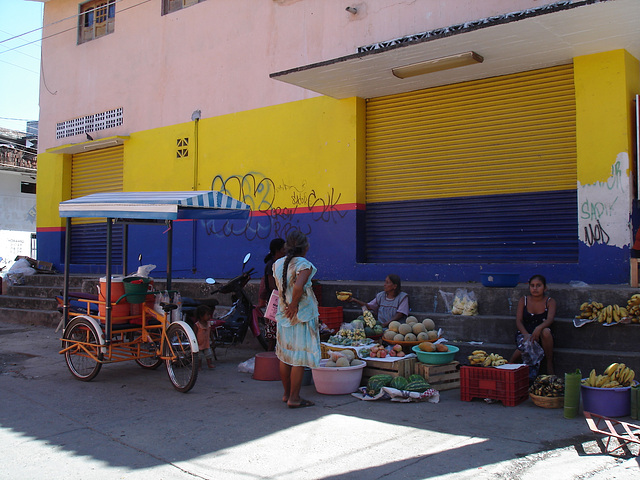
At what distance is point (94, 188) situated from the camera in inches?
557

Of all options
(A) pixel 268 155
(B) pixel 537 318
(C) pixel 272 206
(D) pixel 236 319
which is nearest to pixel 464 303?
(B) pixel 537 318

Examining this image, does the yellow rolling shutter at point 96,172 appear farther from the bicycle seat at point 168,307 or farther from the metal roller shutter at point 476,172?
the bicycle seat at point 168,307

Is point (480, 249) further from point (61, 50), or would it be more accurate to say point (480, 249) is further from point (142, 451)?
point (61, 50)

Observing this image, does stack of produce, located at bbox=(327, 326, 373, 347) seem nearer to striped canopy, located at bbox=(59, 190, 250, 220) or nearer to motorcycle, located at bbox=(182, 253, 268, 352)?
motorcycle, located at bbox=(182, 253, 268, 352)

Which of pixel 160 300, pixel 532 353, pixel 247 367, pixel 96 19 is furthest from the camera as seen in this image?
pixel 96 19

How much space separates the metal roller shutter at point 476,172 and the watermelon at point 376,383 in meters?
3.50

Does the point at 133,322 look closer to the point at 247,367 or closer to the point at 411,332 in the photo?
the point at 247,367

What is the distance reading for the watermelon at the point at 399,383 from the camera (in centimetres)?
583

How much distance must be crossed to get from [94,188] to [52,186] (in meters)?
1.58

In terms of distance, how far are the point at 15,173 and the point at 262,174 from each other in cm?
1728

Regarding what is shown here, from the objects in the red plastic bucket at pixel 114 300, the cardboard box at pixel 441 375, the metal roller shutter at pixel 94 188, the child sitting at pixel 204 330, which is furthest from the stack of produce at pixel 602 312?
the metal roller shutter at pixel 94 188

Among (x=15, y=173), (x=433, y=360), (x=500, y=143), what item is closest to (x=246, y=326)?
(x=433, y=360)

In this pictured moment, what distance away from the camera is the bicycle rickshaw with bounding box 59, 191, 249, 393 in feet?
20.3

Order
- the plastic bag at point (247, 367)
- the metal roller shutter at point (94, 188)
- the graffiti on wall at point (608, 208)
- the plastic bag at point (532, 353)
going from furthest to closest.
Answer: the metal roller shutter at point (94, 188) → the graffiti on wall at point (608, 208) → the plastic bag at point (247, 367) → the plastic bag at point (532, 353)
